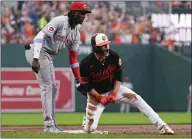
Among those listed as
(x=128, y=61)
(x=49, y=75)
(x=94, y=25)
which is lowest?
(x=128, y=61)

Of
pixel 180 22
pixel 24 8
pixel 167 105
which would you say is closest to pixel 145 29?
pixel 180 22

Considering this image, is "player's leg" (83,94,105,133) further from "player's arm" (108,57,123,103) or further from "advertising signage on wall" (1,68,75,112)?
"advertising signage on wall" (1,68,75,112)

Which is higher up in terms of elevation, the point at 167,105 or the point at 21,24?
the point at 21,24

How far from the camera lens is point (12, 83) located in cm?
2280

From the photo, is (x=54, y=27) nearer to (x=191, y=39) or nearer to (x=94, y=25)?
(x=94, y=25)

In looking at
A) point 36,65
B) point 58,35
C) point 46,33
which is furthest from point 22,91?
point 36,65

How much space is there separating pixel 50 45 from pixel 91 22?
42.2 feet

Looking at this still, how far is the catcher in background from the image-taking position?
1003 centimetres

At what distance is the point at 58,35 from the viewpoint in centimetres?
1047

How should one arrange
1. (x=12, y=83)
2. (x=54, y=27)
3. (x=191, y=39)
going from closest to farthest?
(x=54, y=27)
(x=12, y=83)
(x=191, y=39)

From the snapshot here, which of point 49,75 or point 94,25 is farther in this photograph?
point 94,25

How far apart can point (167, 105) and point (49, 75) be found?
14.3 m

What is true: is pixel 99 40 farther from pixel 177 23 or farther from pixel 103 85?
pixel 177 23

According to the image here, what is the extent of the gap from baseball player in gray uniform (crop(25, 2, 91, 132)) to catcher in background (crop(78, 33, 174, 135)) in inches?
22.9
